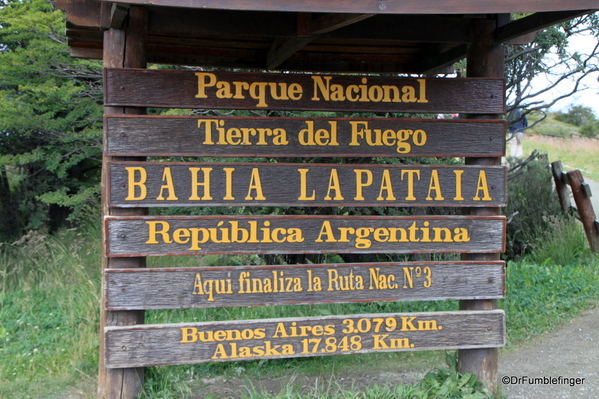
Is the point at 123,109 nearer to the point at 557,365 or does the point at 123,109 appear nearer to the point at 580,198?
the point at 557,365

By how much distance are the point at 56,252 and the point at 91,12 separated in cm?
441

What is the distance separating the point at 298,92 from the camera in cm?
370

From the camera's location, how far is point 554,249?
316 inches

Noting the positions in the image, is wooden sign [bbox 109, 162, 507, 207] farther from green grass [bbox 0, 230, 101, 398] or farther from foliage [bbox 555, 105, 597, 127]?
foliage [bbox 555, 105, 597, 127]

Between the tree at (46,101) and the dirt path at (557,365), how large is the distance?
5977mm

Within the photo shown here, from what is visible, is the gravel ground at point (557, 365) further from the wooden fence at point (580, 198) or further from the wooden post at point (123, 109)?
the wooden post at point (123, 109)

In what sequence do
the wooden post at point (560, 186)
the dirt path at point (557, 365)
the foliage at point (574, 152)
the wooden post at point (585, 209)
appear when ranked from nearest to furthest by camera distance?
1. the dirt path at point (557, 365)
2. the wooden post at point (585, 209)
3. the wooden post at point (560, 186)
4. the foliage at point (574, 152)

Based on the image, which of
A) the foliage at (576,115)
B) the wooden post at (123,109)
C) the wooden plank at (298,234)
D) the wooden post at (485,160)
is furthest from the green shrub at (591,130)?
the wooden post at (123,109)

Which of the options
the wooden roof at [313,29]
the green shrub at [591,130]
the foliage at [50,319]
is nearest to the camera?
the wooden roof at [313,29]

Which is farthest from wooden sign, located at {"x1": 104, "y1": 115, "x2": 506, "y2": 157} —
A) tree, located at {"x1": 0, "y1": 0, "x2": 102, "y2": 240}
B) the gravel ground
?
tree, located at {"x1": 0, "y1": 0, "x2": 102, "y2": 240}

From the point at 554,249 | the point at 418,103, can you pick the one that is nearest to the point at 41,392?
the point at 418,103

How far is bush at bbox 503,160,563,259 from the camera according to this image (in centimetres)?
920

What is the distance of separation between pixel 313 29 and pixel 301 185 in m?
1.05

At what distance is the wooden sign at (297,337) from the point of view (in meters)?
3.56
